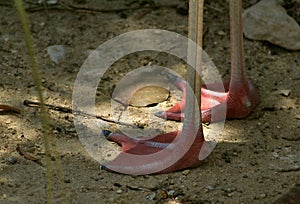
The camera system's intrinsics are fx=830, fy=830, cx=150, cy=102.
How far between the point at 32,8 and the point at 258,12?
48.5 inches

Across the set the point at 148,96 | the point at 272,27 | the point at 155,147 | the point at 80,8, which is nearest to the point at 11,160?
the point at 155,147

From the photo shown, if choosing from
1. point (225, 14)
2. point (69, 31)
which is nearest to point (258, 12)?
point (225, 14)

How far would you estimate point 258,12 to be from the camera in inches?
171

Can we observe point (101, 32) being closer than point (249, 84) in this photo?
No

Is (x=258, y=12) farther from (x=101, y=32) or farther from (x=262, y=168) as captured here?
(x=262, y=168)

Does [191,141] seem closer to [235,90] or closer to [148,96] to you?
[235,90]

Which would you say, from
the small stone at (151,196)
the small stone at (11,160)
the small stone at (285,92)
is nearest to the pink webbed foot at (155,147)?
the small stone at (151,196)

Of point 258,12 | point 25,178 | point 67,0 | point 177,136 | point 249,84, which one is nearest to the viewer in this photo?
point 25,178

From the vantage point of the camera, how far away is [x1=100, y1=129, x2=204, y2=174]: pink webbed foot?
3275 millimetres

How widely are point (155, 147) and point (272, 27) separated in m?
1.22

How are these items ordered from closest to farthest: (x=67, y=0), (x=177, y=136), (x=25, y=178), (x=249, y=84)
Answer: (x=25, y=178) < (x=177, y=136) < (x=249, y=84) < (x=67, y=0)

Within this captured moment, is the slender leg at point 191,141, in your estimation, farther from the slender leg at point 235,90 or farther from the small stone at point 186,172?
the slender leg at point 235,90

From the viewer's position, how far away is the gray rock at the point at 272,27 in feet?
14.0

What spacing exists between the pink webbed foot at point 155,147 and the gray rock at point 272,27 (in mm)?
1100
